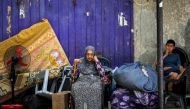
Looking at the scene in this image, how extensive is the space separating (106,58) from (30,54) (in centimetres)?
168

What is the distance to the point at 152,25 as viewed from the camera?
10383 millimetres

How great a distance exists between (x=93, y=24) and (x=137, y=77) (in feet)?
7.10

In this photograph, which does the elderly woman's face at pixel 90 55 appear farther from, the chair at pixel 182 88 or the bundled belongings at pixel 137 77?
the chair at pixel 182 88

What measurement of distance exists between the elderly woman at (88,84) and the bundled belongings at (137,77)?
37cm

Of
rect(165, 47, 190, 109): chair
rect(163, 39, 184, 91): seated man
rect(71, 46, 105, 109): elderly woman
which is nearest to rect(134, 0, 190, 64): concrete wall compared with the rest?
rect(163, 39, 184, 91): seated man

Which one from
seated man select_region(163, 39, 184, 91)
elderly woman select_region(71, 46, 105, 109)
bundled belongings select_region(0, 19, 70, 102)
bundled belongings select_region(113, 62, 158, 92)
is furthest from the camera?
bundled belongings select_region(0, 19, 70, 102)

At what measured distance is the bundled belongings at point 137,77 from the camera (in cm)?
867

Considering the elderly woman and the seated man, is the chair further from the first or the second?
the elderly woman

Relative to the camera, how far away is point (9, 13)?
10234 mm

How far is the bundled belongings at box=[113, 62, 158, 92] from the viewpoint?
28.5 ft

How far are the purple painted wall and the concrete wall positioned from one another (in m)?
0.16

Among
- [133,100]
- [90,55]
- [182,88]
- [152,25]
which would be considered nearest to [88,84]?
[90,55]

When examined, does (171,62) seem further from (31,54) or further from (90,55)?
(31,54)

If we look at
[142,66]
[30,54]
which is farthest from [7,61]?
[142,66]
